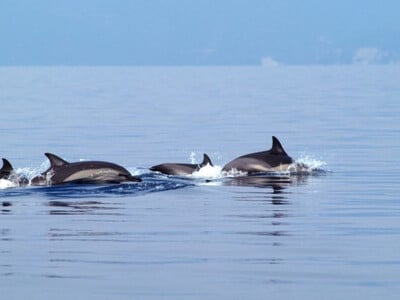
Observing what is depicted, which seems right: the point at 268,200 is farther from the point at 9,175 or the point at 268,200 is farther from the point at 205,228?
the point at 9,175

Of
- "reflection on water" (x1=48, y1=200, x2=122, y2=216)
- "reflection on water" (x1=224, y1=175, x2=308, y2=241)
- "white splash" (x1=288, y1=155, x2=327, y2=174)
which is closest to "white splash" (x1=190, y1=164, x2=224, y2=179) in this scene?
"reflection on water" (x1=224, y1=175, x2=308, y2=241)

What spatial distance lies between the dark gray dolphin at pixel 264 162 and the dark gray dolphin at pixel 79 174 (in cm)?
433

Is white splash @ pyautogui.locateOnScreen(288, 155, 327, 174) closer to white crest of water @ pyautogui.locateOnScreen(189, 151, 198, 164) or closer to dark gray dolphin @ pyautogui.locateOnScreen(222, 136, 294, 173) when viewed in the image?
dark gray dolphin @ pyautogui.locateOnScreen(222, 136, 294, 173)

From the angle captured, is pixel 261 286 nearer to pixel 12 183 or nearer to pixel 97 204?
pixel 97 204

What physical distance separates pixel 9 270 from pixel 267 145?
24.1m

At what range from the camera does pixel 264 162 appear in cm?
2698

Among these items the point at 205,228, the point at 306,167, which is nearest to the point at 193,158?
the point at 306,167

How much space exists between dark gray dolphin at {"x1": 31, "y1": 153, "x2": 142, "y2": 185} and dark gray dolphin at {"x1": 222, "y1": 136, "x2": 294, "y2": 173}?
4335 mm

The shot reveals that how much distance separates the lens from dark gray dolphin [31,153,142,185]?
22469 mm

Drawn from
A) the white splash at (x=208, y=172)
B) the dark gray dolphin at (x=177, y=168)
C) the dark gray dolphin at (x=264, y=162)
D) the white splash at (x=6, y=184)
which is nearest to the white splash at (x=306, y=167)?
the dark gray dolphin at (x=264, y=162)

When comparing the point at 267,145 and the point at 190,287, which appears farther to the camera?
the point at 267,145

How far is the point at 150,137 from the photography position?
39.4 meters

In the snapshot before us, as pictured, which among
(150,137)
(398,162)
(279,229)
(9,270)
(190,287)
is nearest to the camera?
(190,287)

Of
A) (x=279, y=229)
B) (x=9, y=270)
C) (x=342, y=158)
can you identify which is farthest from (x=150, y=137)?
(x=9, y=270)
